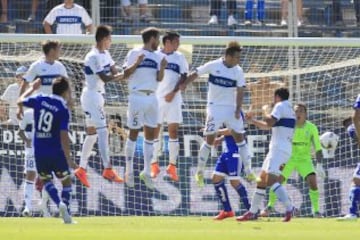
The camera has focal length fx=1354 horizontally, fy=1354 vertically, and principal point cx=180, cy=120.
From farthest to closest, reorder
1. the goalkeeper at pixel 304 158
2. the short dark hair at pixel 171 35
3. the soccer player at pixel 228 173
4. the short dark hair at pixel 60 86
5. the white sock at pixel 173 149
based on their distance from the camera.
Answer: the goalkeeper at pixel 304 158 → the white sock at pixel 173 149 → the short dark hair at pixel 171 35 → the soccer player at pixel 228 173 → the short dark hair at pixel 60 86

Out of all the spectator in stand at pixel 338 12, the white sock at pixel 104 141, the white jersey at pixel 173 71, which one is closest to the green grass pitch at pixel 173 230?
the white sock at pixel 104 141

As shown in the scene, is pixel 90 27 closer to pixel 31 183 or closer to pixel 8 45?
pixel 8 45

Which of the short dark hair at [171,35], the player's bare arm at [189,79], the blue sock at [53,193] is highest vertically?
the short dark hair at [171,35]

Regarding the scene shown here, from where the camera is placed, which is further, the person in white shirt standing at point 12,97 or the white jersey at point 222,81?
the person in white shirt standing at point 12,97

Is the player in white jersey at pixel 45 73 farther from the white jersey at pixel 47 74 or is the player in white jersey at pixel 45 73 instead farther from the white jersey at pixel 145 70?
the white jersey at pixel 145 70

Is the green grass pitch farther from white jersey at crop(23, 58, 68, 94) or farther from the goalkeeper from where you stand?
the goalkeeper

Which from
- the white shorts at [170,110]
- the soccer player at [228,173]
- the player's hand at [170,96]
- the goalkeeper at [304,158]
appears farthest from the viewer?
the goalkeeper at [304,158]

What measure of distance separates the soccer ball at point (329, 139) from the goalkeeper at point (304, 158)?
1.07 meters

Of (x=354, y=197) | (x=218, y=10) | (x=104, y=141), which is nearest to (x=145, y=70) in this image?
(x=104, y=141)

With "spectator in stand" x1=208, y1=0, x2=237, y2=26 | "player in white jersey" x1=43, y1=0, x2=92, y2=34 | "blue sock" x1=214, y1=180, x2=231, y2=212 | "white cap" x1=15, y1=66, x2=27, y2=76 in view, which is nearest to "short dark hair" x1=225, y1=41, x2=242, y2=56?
"blue sock" x1=214, y1=180, x2=231, y2=212

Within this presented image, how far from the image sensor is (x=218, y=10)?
90.3ft

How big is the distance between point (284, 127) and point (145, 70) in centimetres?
241

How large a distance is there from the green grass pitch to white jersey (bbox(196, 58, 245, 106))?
220 centimetres

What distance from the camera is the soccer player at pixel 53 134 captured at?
18.2m
